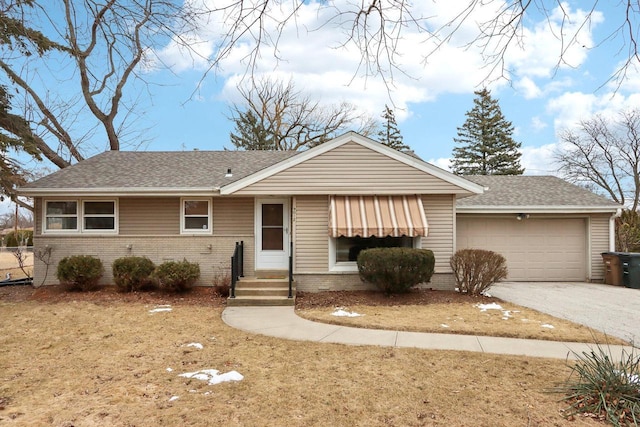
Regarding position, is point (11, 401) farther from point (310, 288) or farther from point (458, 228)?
point (458, 228)

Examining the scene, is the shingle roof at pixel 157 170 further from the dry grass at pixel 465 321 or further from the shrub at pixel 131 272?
the dry grass at pixel 465 321

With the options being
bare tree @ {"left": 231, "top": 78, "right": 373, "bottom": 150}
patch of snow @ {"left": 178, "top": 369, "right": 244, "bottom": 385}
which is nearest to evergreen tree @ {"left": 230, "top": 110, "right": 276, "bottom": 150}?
bare tree @ {"left": 231, "top": 78, "right": 373, "bottom": 150}

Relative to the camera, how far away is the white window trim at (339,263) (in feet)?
36.3

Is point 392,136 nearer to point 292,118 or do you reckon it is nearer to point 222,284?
point 292,118

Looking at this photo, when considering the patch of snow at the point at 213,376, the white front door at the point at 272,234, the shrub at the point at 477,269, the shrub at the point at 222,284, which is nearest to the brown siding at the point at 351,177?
the white front door at the point at 272,234

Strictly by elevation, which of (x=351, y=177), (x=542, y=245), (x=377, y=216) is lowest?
(x=542, y=245)

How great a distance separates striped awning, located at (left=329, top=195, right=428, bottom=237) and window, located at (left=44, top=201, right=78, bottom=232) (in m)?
8.04

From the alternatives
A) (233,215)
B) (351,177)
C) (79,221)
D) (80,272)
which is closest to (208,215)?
(233,215)

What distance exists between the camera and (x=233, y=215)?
12172 millimetres

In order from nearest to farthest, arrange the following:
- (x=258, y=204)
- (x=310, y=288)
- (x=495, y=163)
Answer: (x=310, y=288) → (x=258, y=204) → (x=495, y=163)

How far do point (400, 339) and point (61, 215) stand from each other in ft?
36.3

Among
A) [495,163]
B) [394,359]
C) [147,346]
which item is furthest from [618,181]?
[147,346]

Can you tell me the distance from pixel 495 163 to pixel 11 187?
36752 millimetres

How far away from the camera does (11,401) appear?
4.30 meters
